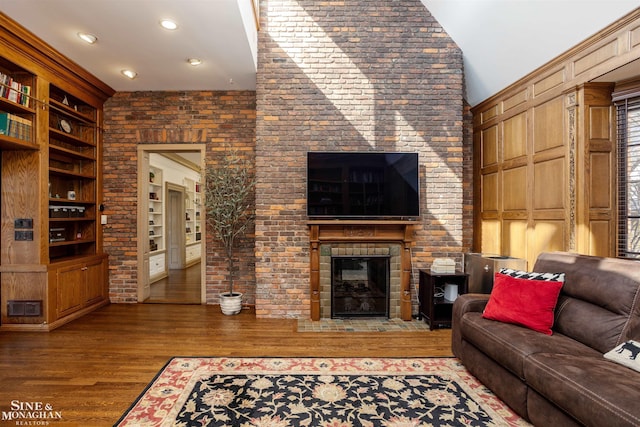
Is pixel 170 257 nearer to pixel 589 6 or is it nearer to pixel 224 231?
pixel 224 231

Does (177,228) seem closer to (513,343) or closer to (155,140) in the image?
(155,140)

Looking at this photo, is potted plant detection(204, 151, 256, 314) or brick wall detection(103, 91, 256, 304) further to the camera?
brick wall detection(103, 91, 256, 304)

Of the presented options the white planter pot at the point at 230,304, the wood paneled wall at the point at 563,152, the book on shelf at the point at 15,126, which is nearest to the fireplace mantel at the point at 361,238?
the white planter pot at the point at 230,304

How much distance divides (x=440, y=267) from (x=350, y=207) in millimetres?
1271

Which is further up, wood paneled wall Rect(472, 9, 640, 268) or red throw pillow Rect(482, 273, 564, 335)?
wood paneled wall Rect(472, 9, 640, 268)

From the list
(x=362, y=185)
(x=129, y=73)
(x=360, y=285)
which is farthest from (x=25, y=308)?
(x=362, y=185)

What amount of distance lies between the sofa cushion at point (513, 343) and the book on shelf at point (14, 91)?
476cm

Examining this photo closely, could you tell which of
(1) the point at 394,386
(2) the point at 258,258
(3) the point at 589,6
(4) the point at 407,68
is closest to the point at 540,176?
(3) the point at 589,6

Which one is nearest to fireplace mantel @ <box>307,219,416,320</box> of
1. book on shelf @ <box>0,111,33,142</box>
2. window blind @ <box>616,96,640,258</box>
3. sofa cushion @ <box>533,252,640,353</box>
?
sofa cushion @ <box>533,252,640,353</box>

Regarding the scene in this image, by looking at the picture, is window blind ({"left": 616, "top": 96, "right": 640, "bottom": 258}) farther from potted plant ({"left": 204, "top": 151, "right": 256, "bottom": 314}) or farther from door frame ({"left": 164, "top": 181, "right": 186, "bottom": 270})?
door frame ({"left": 164, "top": 181, "right": 186, "bottom": 270})

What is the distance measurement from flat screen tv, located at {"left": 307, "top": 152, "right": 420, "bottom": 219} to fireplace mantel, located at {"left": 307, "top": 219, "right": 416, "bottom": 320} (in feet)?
0.47

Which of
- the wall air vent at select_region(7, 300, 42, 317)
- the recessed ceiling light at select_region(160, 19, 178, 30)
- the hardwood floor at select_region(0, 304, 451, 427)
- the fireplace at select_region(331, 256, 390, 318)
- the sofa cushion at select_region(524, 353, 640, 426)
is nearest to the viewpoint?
the sofa cushion at select_region(524, 353, 640, 426)

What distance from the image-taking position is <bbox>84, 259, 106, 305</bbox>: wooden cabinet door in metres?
4.18

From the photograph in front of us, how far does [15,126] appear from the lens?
3275mm
